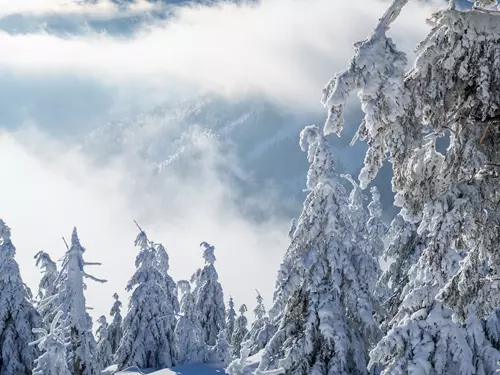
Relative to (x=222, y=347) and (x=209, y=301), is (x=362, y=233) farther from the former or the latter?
(x=209, y=301)

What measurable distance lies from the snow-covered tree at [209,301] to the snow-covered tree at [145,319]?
7057mm

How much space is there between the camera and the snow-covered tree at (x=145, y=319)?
35469 millimetres

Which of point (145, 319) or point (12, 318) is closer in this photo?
point (12, 318)

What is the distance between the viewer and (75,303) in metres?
20.2

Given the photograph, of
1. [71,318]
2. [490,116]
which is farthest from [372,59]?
[71,318]

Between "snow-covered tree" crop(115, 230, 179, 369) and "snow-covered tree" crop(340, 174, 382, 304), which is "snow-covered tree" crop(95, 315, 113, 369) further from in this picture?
"snow-covered tree" crop(340, 174, 382, 304)

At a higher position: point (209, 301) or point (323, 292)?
point (209, 301)

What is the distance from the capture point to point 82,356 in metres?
22.1

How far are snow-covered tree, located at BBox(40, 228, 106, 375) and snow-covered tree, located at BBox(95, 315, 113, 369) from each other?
82.1 ft

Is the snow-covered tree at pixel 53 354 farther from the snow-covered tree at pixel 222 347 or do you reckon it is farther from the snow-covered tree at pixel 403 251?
the snow-covered tree at pixel 222 347

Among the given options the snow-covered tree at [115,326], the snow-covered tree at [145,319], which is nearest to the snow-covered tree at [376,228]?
the snow-covered tree at [145,319]

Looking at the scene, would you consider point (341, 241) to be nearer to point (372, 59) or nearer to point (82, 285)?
point (82, 285)

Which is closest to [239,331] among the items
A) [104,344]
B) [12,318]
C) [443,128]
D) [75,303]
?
[104,344]

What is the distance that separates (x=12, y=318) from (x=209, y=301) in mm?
16624
